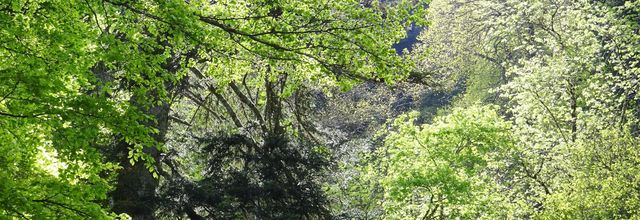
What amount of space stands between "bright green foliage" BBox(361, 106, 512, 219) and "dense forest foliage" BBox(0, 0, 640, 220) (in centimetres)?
6

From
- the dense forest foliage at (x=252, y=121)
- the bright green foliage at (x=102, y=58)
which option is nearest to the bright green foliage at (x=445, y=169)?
the dense forest foliage at (x=252, y=121)

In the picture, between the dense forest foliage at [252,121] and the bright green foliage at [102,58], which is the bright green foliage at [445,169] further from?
the bright green foliage at [102,58]

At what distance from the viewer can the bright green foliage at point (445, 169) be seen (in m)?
17.9

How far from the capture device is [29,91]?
24.8ft

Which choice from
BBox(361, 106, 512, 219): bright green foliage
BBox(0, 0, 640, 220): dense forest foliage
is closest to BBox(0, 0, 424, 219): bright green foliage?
BBox(0, 0, 640, 220): dense forest foliage

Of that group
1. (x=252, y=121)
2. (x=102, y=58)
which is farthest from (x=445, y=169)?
(x=102, y=58)

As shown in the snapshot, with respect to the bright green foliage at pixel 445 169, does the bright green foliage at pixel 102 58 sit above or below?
below

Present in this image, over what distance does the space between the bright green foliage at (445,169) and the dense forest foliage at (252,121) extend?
0.06 m

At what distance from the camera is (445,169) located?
58.7ft

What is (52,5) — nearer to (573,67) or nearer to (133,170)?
(133,170)

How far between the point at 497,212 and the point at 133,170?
10206mm

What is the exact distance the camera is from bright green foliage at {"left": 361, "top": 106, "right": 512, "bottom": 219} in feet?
58.6

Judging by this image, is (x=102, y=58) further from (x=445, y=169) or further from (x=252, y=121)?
(x=445, y=169)

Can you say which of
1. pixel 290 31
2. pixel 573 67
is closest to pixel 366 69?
pixel 290 31
